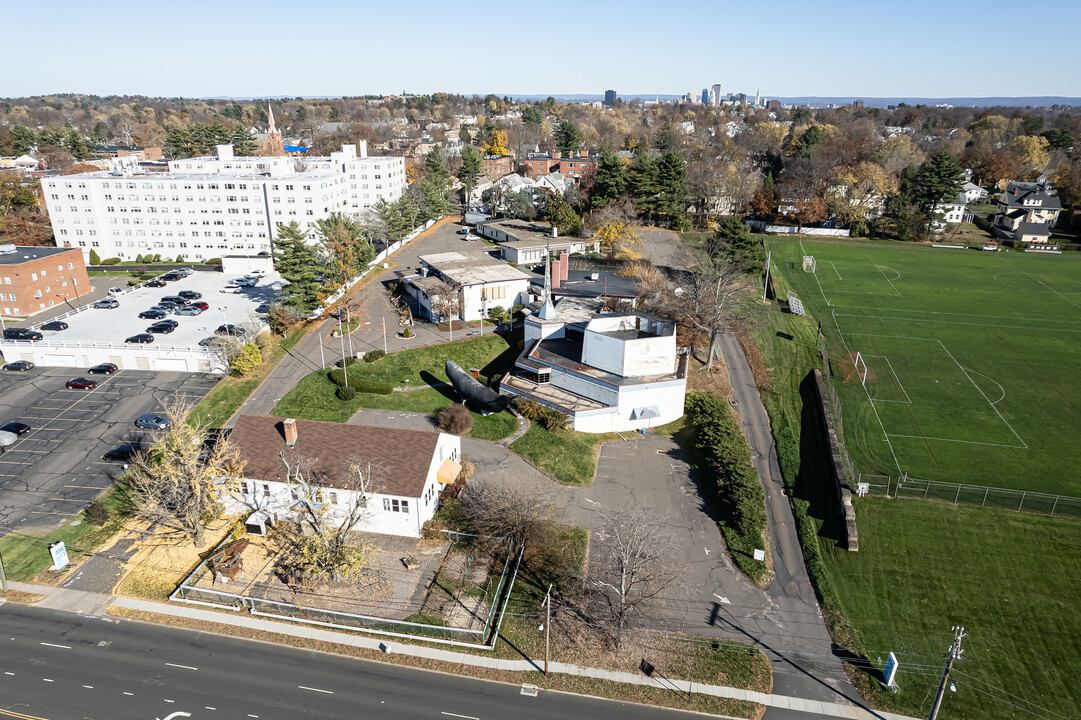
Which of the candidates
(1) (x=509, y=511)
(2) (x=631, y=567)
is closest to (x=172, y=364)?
(1) (x=509, y=511)

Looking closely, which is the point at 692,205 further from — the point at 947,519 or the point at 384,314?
the point at 947,519

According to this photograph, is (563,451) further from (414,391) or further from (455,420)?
(414,391)

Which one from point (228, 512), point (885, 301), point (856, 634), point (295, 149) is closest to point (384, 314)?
point (228, 512)

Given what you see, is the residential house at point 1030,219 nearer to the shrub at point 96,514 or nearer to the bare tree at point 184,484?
the bare tree at point 184,484

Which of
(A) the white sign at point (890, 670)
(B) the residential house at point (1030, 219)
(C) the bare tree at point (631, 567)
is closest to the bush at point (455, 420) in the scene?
(C) the bare tree at point (631, 567)

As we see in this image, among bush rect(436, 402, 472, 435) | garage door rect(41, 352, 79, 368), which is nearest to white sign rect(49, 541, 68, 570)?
bush rect(436, 402, 472, 435)

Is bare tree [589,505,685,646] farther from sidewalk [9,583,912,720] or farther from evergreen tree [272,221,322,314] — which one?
evergreen tree [272,221,322,314]
